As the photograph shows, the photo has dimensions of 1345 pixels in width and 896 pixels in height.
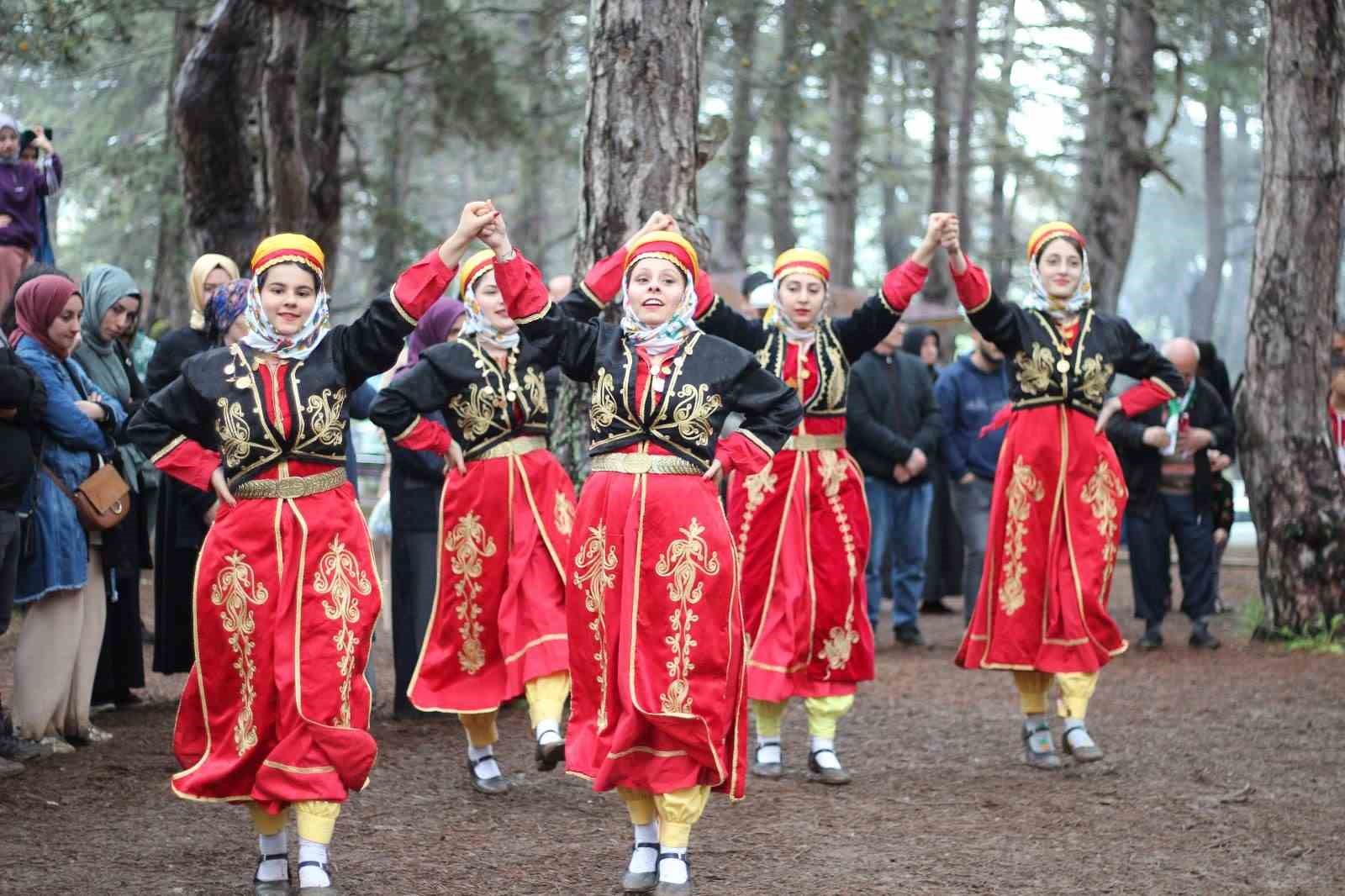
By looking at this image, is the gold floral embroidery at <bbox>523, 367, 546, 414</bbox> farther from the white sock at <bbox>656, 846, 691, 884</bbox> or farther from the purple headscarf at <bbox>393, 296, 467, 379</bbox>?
the white sock at <bbox>656, 846, 691, 884</bbox>

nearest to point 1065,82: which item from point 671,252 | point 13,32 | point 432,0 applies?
point 432,0

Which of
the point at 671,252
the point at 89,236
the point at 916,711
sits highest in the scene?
the point at 89,236

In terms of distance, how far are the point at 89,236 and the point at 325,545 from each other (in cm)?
2470

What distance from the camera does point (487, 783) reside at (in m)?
6.55

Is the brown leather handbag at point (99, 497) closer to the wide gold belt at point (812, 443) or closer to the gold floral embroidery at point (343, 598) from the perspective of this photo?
the gold floral embroidery at point (343, 598)

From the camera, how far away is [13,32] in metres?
10.9

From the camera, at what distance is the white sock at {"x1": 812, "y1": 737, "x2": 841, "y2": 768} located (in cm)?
675

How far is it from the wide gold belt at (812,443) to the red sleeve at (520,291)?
182cm

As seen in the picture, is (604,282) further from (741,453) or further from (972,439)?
(972,439)

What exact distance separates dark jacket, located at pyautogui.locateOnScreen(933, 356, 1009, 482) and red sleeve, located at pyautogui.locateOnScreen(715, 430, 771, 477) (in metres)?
5.73

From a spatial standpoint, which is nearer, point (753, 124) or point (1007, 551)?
point (1007, 551)

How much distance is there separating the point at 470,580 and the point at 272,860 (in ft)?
5.79

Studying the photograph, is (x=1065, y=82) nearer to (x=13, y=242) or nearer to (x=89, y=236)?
(x=89, y=236)

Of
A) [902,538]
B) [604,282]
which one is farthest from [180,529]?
[902,538]
